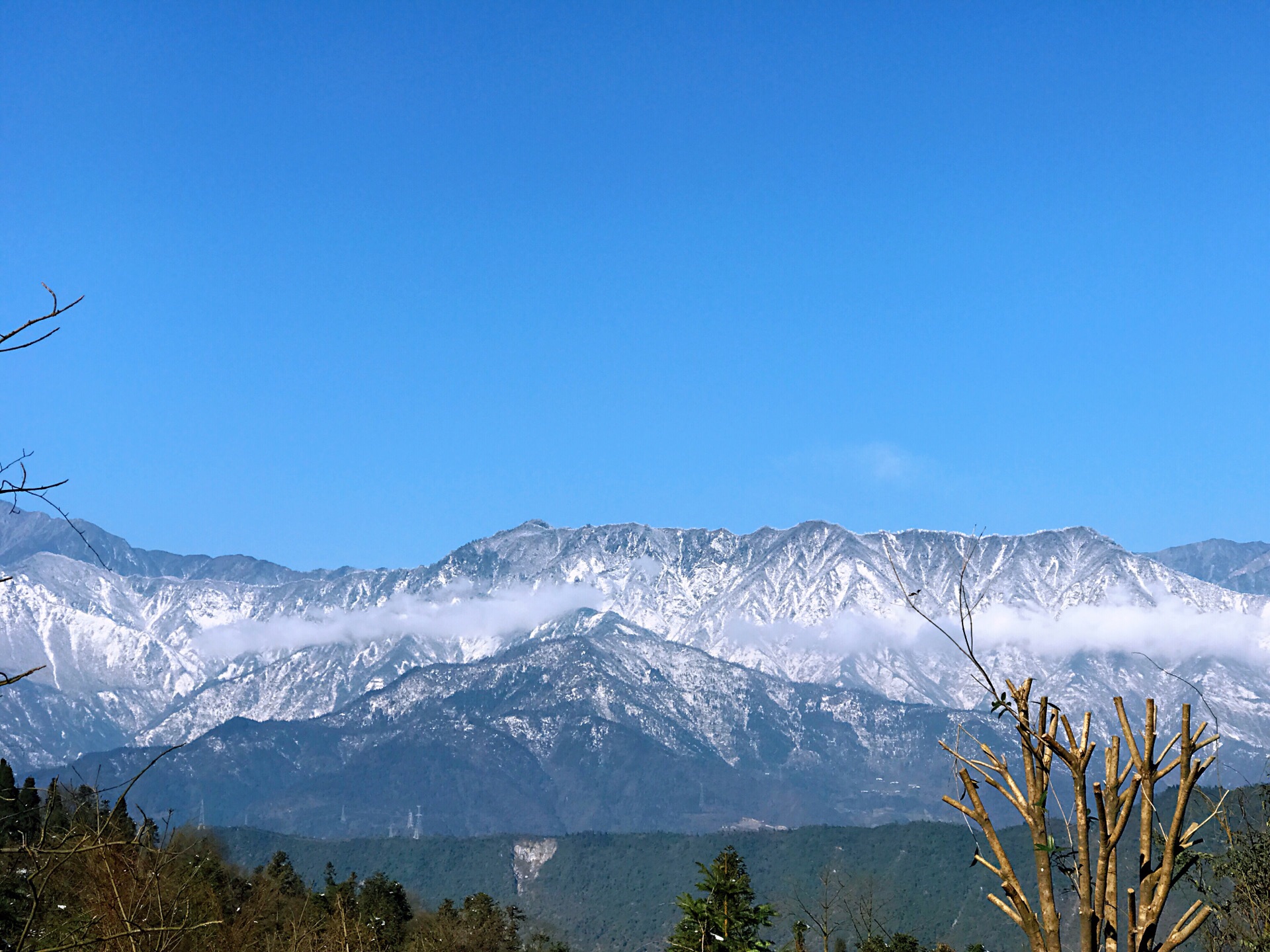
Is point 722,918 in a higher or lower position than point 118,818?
lower

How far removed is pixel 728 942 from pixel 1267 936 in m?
12.4

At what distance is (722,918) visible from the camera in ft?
120

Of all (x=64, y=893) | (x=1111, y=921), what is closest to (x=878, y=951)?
(x=64, y=893)

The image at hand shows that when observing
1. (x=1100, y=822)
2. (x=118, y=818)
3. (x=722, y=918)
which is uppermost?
(x=1100, y=822)

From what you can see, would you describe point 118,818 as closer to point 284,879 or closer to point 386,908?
point 386,908

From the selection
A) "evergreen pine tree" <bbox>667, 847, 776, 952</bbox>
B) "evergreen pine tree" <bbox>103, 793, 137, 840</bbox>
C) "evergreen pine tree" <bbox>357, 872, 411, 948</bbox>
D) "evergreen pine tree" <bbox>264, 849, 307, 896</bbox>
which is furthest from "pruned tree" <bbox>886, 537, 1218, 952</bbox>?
"evergreen pine tree" <bbox>264, 849, 307, 896</bbox>

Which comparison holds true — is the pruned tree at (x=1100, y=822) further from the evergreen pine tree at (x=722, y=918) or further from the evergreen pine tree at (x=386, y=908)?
the evergreen pine tree at (x=386, y=908)

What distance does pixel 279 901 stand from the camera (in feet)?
298

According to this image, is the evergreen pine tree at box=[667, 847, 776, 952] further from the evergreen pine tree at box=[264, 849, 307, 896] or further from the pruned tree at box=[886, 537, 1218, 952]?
the evergreen pine tree at box=[264, 849, 307, 896]

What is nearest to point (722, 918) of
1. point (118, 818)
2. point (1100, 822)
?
point (118, 818)

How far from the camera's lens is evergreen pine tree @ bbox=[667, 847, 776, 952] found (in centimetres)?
3281

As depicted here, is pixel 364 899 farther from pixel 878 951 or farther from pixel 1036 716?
pixel 1036 716

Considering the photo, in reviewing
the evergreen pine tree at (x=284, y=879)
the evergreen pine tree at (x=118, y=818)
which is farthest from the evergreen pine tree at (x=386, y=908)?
the evergreen pine tree at (x=118, y=818)

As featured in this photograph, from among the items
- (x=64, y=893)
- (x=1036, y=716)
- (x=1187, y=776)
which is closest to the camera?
(x=1187, y=776)
